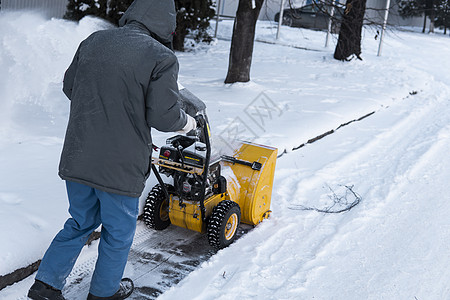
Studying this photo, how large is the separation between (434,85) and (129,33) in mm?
11083

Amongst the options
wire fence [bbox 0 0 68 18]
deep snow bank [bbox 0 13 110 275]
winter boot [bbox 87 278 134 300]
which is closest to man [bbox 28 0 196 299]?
winter boot [bbox 87 278 134 300]

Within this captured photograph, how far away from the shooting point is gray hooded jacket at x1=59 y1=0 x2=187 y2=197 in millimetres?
2545

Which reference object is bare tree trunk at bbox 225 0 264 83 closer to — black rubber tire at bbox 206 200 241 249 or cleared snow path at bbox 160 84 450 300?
cleared snow path at bbox 160 84 450 300

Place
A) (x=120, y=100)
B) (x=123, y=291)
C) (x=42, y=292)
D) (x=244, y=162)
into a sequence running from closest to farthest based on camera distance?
(x=120, y=100) < (x=42, y=292) < (x=123, y=291) < (x=244, y=162)

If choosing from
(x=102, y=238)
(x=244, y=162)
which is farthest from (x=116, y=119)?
(x=244, y=162)

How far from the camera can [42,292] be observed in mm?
2793

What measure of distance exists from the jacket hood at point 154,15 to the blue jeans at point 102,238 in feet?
3.12

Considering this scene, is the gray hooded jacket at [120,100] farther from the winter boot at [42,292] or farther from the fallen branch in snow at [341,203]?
the fallen branch in snow at [341,203]

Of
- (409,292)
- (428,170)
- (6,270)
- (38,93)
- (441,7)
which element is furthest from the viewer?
(441,7)

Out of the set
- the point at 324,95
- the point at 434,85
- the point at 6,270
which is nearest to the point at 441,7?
the point at 434,85

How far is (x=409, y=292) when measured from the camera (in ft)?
10.7

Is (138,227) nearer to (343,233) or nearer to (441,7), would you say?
(343,233)

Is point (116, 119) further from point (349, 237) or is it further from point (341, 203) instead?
point (341, 203)

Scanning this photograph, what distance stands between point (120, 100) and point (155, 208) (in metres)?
1.48
